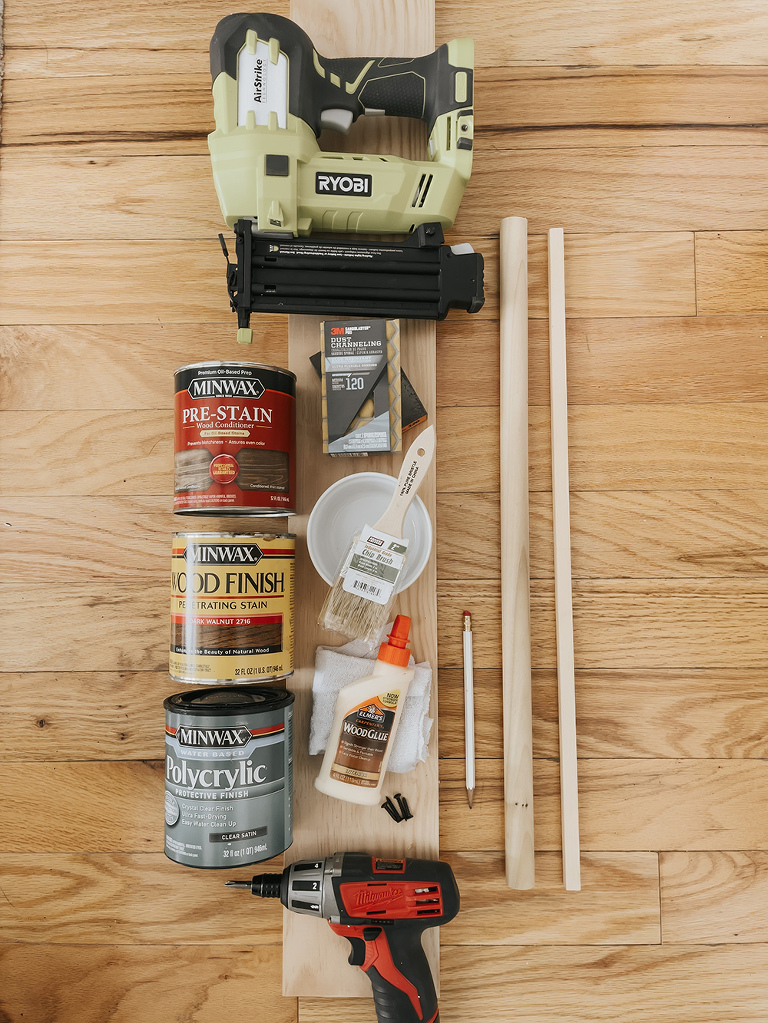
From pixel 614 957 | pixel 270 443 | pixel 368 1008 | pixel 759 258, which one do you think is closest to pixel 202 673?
pixel 270 443

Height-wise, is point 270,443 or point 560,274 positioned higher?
point 560,274

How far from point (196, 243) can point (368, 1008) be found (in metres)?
1.17

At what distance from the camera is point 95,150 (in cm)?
94

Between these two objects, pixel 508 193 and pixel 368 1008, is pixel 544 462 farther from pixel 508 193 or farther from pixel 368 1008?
pixel 368 1008

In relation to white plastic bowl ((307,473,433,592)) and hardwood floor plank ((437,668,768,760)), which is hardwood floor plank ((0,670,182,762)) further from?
white plastic bowl ((307,473,433,592))

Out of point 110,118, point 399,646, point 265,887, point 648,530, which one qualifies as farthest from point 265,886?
point 110,118

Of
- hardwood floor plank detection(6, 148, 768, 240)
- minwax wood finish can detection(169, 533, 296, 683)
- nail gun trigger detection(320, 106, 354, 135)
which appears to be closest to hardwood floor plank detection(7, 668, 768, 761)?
minwax wood finish can detection(169, 533, 296, 683)

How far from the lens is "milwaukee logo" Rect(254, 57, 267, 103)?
800 millimetres

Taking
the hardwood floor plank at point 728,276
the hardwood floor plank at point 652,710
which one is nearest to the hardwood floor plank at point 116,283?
the hardwood floor plank at point 652,710

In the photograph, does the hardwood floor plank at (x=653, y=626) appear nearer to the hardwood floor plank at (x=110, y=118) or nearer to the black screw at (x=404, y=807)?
the black screw at (x=404, y=807)

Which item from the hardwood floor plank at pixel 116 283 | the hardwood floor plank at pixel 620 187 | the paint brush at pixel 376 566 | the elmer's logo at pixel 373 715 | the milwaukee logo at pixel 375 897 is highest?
the hardwood floor plank at pixel 620 187

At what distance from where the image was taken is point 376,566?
778 millimetres

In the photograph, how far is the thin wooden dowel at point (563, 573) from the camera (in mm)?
865

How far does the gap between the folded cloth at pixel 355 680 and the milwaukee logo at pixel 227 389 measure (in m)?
0.36
